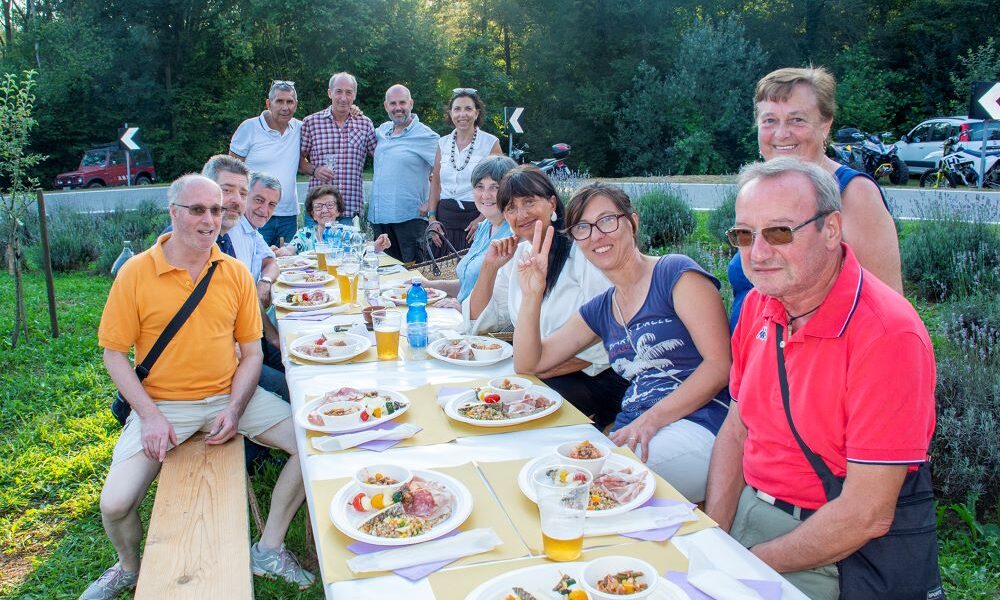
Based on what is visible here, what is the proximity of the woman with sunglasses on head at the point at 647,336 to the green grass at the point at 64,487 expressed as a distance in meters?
1.16

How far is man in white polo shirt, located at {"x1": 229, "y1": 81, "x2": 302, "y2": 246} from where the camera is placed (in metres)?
6.27

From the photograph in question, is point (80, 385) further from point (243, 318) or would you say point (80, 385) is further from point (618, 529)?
point (618, 529)

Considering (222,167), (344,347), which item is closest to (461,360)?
(344,347)

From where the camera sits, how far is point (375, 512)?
5.52ft

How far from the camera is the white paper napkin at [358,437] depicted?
2.07 meters

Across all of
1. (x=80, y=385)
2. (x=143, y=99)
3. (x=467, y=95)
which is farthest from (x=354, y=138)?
(x=143, y=99)

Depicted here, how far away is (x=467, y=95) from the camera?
5969 millimetres

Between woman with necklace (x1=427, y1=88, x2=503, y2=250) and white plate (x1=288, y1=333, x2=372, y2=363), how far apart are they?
2.78m

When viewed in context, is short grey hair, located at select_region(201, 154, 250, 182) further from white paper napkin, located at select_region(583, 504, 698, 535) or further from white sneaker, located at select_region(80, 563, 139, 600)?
white paper napkin, located at select_region(583, 504, 698, 535)

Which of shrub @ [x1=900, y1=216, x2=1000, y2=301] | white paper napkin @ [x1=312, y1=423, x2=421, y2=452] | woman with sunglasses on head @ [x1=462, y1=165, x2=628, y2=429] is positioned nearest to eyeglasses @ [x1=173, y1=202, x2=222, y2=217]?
woman with sunglasses on head @ [x1=462, y1=165, x2=628, y2=429]

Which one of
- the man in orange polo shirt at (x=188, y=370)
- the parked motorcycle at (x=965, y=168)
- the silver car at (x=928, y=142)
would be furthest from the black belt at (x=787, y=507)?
the silver car at (x=928, y=142)

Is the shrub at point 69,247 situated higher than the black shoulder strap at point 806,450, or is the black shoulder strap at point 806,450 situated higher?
the black shoulder strap at point 806,450

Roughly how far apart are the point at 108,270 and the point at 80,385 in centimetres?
500

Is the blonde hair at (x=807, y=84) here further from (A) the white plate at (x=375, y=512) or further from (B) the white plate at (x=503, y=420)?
(A) the white plate at (x=375, y=512)
